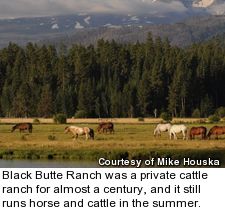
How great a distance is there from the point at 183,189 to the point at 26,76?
113m

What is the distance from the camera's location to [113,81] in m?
139

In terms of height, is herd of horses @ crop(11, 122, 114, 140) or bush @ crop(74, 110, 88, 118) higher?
herd of horses @ crop(11, 122, 114, 140)

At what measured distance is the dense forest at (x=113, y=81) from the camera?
129 meters

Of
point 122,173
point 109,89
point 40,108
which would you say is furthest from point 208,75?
point 122,173

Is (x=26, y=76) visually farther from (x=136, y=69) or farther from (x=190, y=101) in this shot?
(x=190, y=101)

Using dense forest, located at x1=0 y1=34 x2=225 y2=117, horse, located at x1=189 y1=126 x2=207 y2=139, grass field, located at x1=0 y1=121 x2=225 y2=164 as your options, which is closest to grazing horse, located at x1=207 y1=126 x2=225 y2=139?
horse, located at x1=189 y1=126 x2=207 y2=139

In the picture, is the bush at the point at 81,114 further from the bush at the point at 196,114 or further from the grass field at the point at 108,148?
the grass field at the point at 108,148

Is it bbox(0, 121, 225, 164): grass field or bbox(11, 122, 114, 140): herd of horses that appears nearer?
bbox(0, 121, 225, 164): grass field

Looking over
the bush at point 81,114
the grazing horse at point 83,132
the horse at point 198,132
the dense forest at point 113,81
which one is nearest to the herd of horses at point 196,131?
the horse at point 198,132

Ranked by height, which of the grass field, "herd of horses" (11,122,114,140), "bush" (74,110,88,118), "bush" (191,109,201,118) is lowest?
"bush" (191,109,201,118)

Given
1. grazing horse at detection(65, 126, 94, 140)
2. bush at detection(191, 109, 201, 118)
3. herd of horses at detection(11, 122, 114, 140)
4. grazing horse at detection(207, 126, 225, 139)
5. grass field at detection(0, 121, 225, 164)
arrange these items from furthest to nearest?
bush at detection(191, 109, 201, 118) < grazing horse at detection(207, 126, 225, 139) < herd of horses at detection(11, 122, 114, 140) < grazing horse at detection(65, 126, 94, 140) < grass field at detection(0, 121, 225, 164)

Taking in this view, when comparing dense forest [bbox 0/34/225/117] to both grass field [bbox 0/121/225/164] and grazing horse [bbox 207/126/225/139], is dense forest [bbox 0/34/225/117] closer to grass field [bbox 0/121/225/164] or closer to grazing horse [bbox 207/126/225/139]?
grazing horse [bbox 207/126/225/139]

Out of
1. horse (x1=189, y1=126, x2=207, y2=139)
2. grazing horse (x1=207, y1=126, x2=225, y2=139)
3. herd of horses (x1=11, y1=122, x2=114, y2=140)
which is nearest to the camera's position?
herd of horses (x1=11, y1=122, x2=114, y2=140)

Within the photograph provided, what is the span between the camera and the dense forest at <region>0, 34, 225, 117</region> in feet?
423
